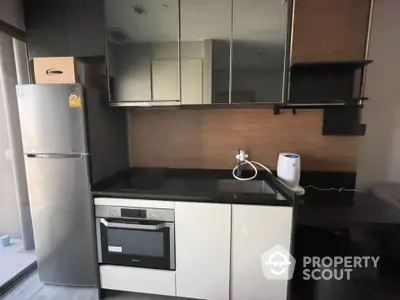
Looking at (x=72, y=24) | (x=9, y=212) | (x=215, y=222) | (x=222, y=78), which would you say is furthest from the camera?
(x=9, y=212)

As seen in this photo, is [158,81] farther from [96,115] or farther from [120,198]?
[120,198]

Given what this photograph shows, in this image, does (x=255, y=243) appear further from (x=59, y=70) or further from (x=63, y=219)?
(x=59, y=70)

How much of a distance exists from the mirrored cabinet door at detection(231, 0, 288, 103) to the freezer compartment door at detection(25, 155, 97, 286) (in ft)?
4.02

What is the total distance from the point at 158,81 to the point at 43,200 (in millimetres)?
1199

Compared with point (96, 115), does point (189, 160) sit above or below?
below

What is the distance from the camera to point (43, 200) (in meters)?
1.67

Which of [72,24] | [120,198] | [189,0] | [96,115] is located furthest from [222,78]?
[72,24]

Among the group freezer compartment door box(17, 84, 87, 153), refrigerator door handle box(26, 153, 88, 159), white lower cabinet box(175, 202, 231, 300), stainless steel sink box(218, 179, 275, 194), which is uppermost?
freezer compartment door box(17, 84, 87, 153)

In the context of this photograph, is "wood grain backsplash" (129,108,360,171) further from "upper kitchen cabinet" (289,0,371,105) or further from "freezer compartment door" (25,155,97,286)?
"freezer compartment door" (25,155,97,286)

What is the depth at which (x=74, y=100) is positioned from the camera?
1521 millimetres

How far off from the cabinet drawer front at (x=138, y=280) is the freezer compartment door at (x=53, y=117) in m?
0.89

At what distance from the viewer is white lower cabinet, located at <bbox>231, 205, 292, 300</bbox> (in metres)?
1.42

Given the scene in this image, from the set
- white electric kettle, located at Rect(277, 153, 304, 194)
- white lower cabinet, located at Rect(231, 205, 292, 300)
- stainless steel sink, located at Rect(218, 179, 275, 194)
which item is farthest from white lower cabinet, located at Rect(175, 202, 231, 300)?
white electric kettle, located at Rect(277, 153, 304, 194)

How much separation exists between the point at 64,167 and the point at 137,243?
0.73 meters
